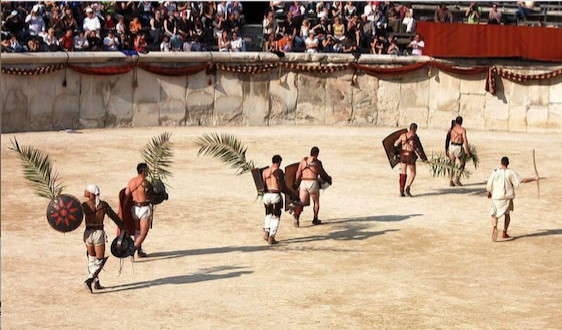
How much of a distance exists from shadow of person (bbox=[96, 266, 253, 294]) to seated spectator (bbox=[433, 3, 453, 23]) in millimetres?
20559

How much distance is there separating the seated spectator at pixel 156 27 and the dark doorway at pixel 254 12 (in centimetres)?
631

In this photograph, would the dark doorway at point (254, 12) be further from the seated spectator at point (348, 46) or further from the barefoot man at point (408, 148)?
the barefoot man at point (408, 148)

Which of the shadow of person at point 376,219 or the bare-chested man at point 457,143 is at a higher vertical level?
the bare-chested man at point 457,143

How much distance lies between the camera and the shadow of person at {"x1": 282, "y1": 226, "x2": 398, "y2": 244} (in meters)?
18.9

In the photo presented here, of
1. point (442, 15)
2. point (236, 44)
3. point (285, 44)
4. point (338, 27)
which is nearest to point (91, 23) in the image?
point (236, 44)

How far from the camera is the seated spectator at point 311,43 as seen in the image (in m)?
33.7

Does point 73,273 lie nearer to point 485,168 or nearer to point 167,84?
point 485,168

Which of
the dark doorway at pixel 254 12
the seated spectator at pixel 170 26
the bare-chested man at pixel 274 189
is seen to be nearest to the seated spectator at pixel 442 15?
the dark doorway at pixel 254 12

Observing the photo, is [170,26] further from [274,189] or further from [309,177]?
[274,189]

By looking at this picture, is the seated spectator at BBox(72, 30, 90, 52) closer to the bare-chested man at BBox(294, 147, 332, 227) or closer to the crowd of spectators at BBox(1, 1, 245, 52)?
the crowd of spectators at BBox(1, 1, 245, 52)

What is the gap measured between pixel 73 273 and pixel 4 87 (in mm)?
14490

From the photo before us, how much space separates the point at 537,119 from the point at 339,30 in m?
7.16

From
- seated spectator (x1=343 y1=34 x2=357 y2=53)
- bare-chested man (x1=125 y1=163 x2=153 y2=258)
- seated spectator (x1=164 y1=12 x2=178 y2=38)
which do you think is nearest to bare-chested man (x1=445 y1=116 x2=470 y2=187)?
bare-chested man (x1=125 y1=163 x2=153 y2=258)

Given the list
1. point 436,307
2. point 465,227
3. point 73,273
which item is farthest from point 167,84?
point 436,307
